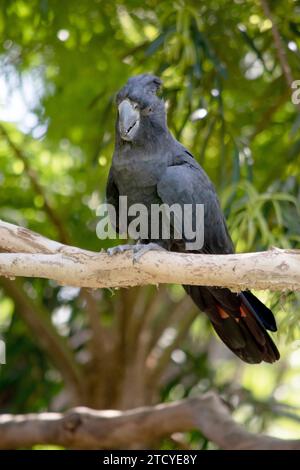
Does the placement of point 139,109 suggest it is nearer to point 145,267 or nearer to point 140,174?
point 140,174

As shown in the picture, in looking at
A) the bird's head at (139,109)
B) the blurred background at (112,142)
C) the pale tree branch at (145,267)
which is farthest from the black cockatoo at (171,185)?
the blurred background at (112,142)

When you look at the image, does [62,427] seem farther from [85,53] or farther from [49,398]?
[85,53]

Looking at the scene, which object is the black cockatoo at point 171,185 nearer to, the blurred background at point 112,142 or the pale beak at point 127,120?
the pale beak at point 127,120

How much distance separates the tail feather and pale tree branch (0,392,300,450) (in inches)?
33.6

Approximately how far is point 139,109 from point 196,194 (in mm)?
461

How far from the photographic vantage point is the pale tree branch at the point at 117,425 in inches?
174

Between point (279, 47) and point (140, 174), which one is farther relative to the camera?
point (279, 47)

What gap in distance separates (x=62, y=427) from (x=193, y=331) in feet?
9.66

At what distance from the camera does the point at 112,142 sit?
15.3ft

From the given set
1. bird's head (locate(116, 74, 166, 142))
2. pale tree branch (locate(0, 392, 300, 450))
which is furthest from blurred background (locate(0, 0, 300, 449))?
bird's head (locate(116, 74, 166, 142))

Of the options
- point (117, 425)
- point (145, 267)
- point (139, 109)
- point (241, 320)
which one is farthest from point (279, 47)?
point (117, 425)

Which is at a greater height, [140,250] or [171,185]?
[171,185]

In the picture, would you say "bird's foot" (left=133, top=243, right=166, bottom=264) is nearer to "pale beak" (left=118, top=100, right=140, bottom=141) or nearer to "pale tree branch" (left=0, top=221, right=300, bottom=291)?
"pale tree branch" (left=0, top=221, right=300, bottom=291)
